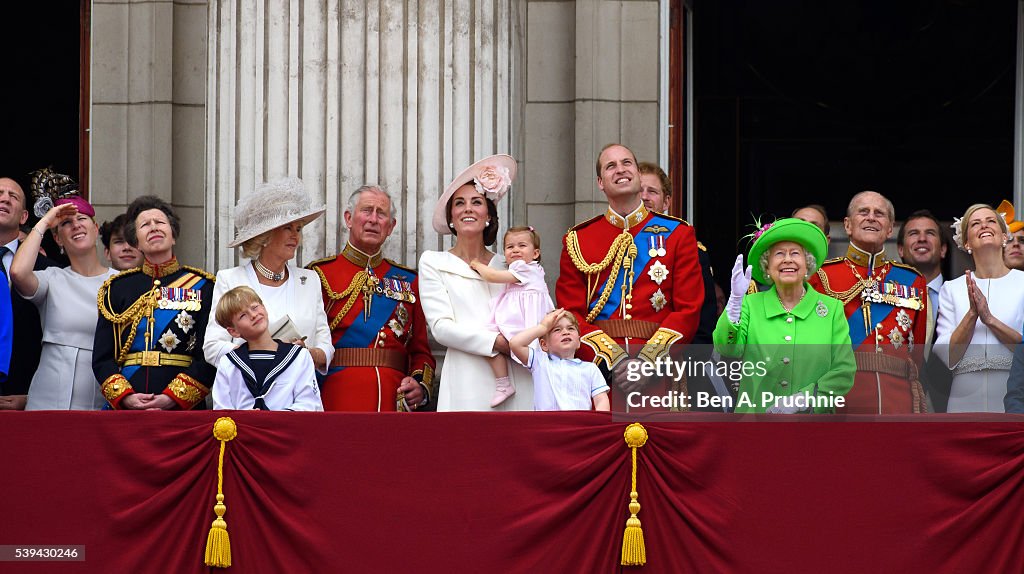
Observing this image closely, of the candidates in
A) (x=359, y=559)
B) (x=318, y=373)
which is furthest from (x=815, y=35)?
(x=359, y=559)

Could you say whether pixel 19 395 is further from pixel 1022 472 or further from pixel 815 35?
pixel 815 35

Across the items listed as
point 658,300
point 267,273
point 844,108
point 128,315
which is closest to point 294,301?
point 267,273

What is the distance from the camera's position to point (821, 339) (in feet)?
26.0

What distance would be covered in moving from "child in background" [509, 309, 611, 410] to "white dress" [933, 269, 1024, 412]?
5.23 ft

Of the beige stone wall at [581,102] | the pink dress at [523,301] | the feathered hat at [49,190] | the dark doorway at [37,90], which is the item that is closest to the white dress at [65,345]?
the feathered hat at [49,190]

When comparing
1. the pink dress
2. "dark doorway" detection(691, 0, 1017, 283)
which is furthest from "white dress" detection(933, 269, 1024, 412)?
"dark doorway" detection(691, 0, 1017, 283)

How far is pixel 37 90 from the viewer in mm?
14336

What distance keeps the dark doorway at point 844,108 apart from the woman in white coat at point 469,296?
5.55 m

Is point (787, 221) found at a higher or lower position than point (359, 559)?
higher

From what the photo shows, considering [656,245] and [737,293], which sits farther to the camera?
[656,245]

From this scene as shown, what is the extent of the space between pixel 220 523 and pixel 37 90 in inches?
301

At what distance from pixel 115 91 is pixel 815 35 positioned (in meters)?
6.39

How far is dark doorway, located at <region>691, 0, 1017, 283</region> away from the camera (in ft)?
46.7

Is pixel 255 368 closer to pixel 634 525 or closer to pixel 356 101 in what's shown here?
pixel 634 525
